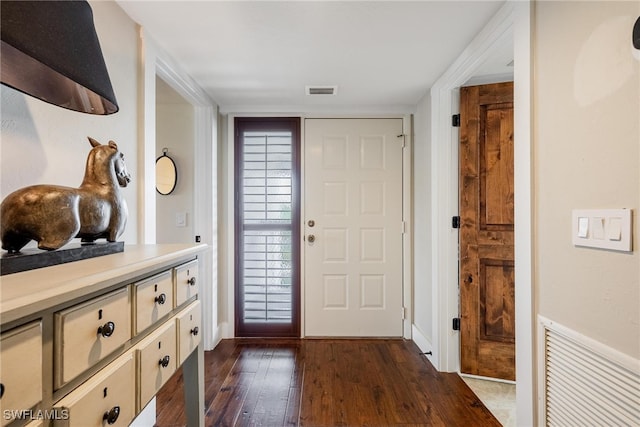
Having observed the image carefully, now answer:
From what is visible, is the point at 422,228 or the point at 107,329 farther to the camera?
the point at 422,228

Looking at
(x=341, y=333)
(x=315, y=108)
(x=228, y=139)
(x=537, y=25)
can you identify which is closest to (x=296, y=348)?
(x=341, y=333)

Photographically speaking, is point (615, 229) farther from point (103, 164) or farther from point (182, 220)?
point (182, 220)

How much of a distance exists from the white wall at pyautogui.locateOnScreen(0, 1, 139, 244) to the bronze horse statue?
0.24 m

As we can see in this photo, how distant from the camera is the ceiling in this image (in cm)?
152

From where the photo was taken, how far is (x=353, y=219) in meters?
3.02

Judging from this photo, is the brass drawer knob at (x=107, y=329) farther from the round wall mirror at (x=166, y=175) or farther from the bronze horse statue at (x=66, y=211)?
the round wall mirror at (x=166, y=175)

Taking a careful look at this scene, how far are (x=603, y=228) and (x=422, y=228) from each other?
180cm

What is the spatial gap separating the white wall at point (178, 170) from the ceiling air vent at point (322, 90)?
3.62ft

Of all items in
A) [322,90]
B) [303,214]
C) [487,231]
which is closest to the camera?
[487,231]

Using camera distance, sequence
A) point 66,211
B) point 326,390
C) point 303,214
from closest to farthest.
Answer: point 66,211, point 326,390, point 303,214

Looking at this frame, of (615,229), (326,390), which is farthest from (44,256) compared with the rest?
(326,390)

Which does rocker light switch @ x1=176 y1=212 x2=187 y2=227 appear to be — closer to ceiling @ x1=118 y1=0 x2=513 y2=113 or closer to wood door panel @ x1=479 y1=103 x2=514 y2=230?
ceiling @ x1=118 y1=0 x2=513 y2=113

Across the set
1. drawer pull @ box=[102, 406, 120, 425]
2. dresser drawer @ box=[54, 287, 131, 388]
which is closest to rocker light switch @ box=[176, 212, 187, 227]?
dresser drawer @ box=[54, 287, 131, 388]

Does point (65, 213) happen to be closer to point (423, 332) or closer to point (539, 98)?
point (539, 98)
